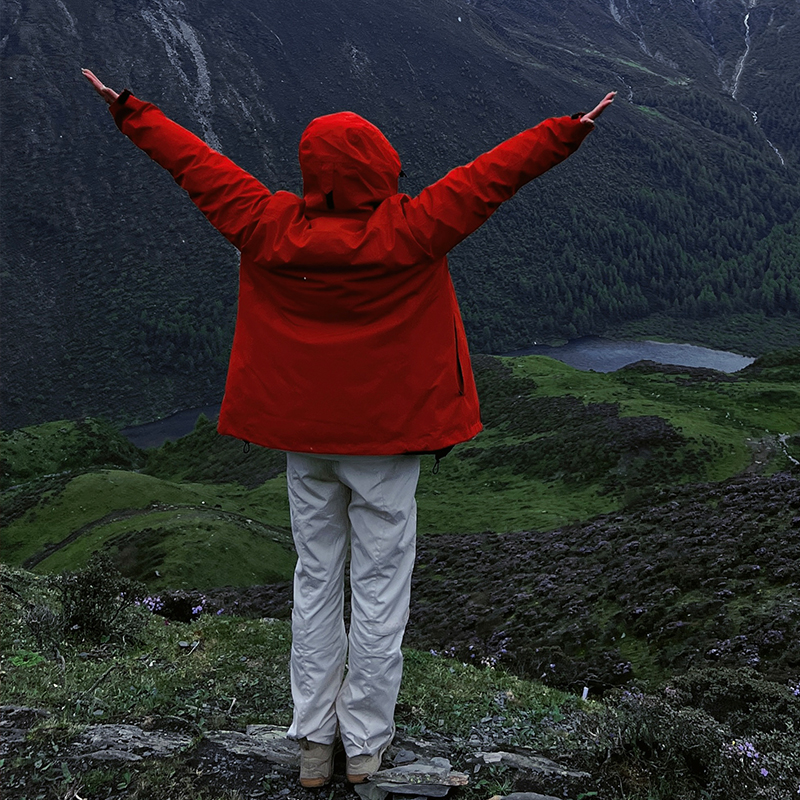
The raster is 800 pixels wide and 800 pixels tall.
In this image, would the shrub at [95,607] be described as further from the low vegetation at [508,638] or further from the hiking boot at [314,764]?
the hiking boot at [314,764]

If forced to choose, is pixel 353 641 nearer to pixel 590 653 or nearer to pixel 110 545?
pixel 590 653

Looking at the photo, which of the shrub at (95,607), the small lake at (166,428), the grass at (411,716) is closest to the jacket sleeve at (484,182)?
the grass at (411,716)

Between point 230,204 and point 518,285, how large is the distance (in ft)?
579

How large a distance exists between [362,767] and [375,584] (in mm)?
945

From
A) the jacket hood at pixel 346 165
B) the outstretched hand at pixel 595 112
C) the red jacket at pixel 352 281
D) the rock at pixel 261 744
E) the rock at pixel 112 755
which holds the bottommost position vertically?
the rock at pixel 261 744

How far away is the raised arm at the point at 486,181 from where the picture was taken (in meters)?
3.78

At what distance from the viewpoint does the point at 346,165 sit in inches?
153

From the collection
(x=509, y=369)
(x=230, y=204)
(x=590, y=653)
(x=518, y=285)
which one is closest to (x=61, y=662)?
(x=230, y=204)

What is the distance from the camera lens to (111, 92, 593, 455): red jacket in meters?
3.85

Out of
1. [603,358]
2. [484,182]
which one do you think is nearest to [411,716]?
[484,182]

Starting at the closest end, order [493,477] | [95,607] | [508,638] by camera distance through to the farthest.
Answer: [95,607] → [508,638] → [493,477]

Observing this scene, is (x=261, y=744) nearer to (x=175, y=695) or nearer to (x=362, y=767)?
(x=362, y=767)

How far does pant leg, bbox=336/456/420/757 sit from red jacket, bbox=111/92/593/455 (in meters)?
0.22

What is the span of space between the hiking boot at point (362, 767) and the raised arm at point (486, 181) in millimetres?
2601
